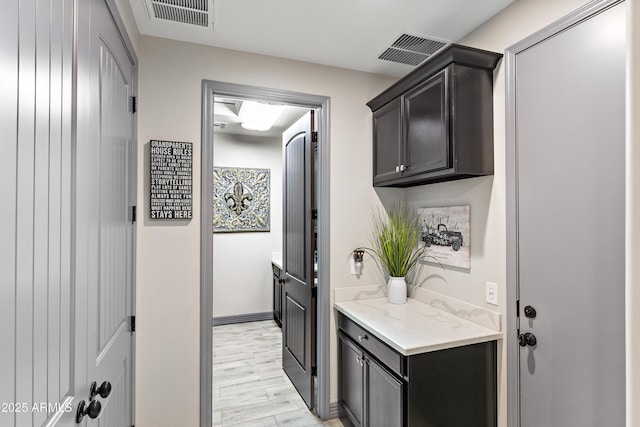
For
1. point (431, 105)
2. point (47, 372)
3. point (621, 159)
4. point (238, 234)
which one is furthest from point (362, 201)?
point (238, 234)

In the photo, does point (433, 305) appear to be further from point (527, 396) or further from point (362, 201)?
point (362, 201)

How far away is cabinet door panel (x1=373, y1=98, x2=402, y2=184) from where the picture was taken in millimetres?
2213

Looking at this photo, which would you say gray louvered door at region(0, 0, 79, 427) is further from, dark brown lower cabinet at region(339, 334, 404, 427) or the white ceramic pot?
the white ceramic pot

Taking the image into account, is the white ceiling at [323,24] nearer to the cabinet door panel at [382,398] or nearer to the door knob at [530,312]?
the door knob at [530,312]

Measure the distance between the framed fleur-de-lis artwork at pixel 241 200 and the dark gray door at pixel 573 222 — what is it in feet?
11.4

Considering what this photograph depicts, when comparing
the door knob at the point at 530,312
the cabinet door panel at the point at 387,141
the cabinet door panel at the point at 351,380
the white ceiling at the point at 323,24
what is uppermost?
the white ceiling at the point at 323,24

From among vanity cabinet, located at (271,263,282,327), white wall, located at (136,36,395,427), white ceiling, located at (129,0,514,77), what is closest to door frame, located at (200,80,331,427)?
white wall, located at (136,36,395,427)

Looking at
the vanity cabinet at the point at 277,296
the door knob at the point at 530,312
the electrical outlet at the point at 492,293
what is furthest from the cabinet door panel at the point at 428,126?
the vanity cabinet at the point at 277,296

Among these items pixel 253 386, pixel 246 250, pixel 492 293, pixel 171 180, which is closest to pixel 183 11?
pixel 171 180

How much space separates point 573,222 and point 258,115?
2986mm

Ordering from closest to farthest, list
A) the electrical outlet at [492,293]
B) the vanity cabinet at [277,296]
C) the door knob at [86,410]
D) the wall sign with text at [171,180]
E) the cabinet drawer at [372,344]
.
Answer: the door knob at [86,410] < the cabinet drawer at [372,344] < the electrical outlet at [492,293] < the wall sign with text at [171,180] < the vanity cabinet at [277,296]

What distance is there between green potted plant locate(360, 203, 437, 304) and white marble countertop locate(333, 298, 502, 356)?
16 cm

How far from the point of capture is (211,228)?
7.03ft

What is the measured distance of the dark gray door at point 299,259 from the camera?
99.1 inches
